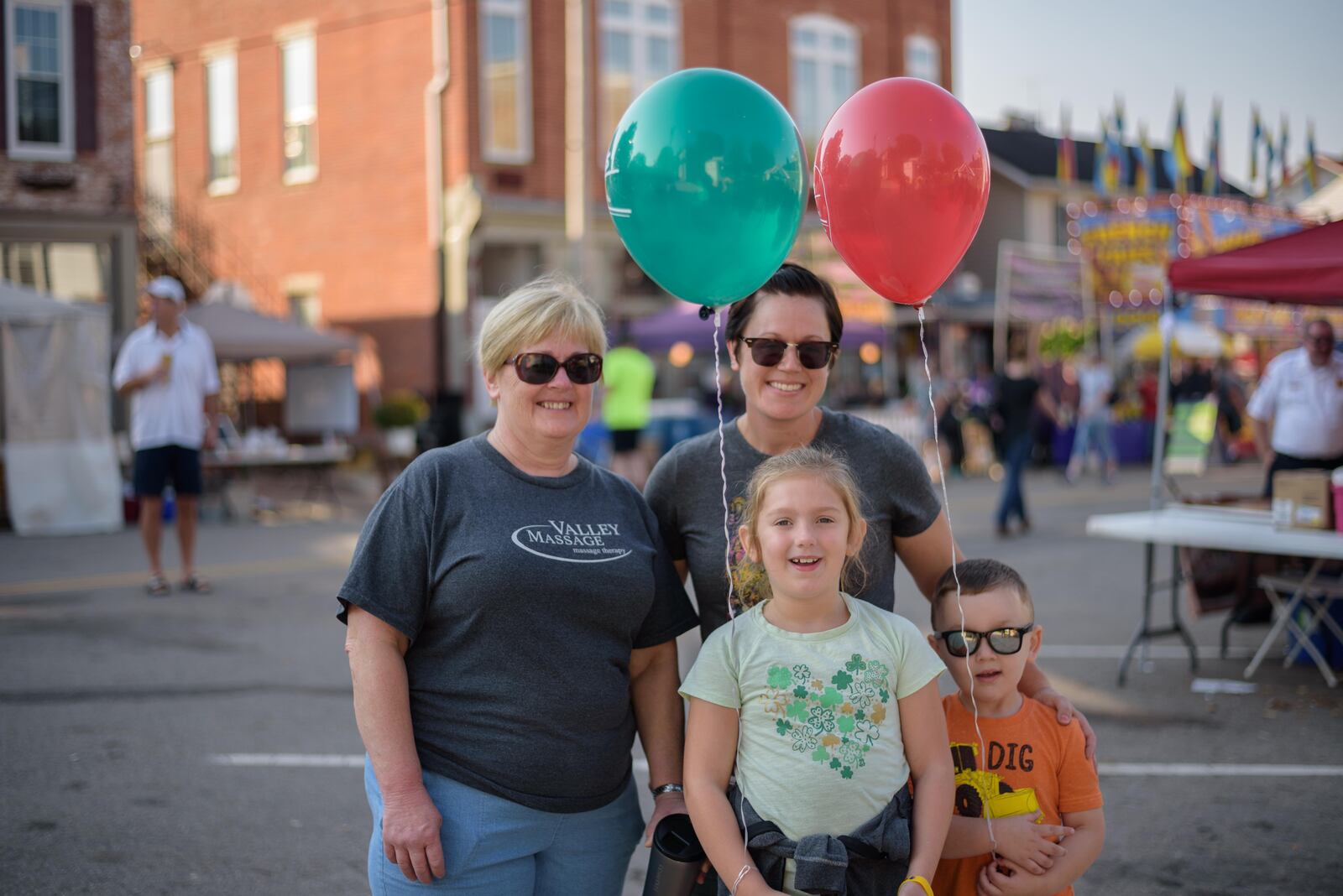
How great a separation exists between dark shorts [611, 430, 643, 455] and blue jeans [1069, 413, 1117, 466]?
8259 mm

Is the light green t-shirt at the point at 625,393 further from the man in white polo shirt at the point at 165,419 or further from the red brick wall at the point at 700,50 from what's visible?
the man in white polo shirt at the point at 165,419

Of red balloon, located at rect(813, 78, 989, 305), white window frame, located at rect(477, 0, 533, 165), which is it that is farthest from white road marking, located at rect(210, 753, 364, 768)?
white window frame, located at rect(477, 0, 533, 165)

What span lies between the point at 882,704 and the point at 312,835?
8.95 feet

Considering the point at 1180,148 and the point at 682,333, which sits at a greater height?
the point at 1180,148

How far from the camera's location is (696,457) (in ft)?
9.50

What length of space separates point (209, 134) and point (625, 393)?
44.1 feet

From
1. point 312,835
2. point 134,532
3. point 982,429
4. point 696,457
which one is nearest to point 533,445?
point 696,457

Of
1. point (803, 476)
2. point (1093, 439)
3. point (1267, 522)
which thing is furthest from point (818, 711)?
point (1093, 439)

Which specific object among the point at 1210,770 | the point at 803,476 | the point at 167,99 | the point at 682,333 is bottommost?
the point at 1210,770

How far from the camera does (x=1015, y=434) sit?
12164 millimetres

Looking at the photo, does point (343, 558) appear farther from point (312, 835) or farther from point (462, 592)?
point (462, 592)

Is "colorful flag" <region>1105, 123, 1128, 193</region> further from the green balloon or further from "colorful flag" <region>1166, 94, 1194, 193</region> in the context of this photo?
the green balloon

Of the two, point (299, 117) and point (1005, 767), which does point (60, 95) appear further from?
point (1005, 767)

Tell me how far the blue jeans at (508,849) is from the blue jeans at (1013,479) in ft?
32.3
